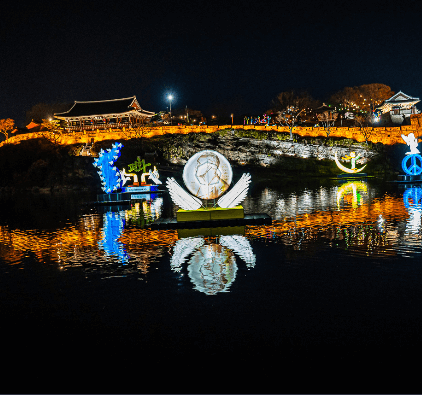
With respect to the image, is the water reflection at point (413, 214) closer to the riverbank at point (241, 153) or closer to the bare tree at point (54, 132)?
the riverbank at point (241, 153)

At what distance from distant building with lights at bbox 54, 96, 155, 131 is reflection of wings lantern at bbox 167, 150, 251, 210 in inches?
2133

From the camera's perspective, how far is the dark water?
16.2 ft

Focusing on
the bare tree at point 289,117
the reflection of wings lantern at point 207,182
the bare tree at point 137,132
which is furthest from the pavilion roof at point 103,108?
the reflection of wings lantern at point 207,182

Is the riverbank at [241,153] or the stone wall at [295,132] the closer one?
the riverbank at [241,153]

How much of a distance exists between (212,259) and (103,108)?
64823mm

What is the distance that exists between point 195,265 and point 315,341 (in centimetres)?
467

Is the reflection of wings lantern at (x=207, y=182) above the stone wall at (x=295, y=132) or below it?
below

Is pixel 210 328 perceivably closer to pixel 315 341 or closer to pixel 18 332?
pixel 315 341

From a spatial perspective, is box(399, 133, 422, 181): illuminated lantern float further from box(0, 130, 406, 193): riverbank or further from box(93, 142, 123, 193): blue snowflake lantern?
box(93, 142, 123, 193): blue snowflake lantern

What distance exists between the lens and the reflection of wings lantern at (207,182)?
612 inches

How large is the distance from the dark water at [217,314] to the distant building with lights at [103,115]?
57967mm

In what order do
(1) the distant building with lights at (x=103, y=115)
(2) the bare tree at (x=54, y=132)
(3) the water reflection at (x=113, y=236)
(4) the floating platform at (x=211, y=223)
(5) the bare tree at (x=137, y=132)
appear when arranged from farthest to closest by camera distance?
1. (1) the distant building with lights at (x=103, y=115)
2. (2) the bare tree at (x=54, y=132)
3. (5) the bare tree at (x=137, y=132)
4. (4) the floating platform at (x=211, y=223)
5. (3) the water reflection at (x=113, y=236)

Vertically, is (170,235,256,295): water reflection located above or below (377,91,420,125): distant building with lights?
below

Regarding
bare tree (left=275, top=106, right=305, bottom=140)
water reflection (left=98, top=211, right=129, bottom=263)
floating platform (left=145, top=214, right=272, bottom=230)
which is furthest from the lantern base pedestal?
bare tree (left=275, top=106, right=305, bottom=140)
